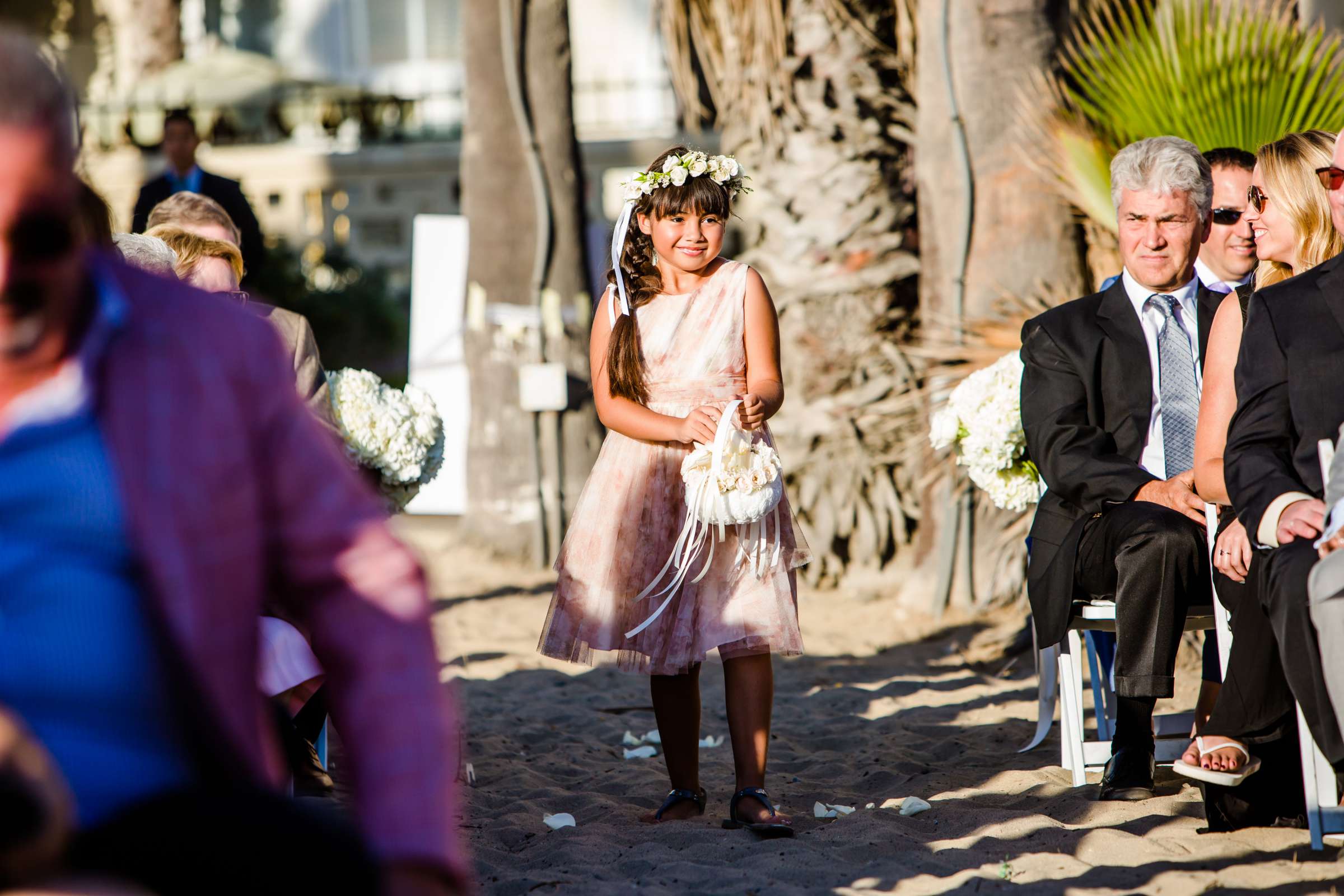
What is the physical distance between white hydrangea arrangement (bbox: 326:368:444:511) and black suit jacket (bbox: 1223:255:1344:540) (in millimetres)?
2613

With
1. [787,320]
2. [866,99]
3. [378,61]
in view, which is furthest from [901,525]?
[378,61]

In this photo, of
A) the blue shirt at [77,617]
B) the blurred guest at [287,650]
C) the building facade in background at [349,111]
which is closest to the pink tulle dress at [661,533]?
the blurred guest at [287,650]

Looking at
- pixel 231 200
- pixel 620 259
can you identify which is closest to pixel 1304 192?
pixel 620 259

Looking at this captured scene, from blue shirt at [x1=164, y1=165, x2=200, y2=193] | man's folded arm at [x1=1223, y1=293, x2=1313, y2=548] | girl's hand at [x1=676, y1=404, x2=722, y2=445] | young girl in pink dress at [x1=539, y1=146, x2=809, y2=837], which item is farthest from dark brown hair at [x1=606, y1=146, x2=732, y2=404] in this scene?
blue shirt at [x1=164, y1=165, x2=200, y2=193]

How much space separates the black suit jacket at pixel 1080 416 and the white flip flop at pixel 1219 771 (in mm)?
704

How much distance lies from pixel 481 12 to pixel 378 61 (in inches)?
519

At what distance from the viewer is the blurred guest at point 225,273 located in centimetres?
391

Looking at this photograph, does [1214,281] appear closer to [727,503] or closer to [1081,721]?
[1081,721]

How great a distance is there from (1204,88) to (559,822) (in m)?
3.69

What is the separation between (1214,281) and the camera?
4.31m

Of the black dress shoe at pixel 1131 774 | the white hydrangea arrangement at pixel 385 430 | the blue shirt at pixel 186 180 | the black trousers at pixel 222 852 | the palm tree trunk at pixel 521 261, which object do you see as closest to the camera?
the black trousers at pixel 222 852

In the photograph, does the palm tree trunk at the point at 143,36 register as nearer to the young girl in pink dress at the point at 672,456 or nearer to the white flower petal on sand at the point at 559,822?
the young girl in pink dress at the point at 672,456

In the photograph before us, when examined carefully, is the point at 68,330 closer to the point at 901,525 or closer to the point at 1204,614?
the point at 1204,614

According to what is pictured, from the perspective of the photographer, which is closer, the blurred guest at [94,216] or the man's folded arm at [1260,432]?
the blurred guest at [94,216]
